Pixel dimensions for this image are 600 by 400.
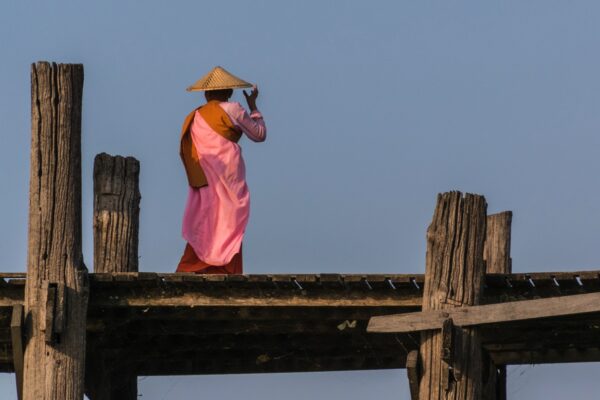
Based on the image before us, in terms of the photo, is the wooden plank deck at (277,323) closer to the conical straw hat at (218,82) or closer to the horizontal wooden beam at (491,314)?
the horizontal wooden beam at (491,314)

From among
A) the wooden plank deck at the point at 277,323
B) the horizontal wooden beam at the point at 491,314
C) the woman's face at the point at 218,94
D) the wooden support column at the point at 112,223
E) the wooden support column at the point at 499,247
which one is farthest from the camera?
the wooden support column at the point at 499,247

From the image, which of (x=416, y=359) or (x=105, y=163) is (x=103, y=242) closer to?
(x=105, y=163)

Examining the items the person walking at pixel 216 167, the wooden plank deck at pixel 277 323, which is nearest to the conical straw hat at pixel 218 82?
the person walking at pixel 216 167

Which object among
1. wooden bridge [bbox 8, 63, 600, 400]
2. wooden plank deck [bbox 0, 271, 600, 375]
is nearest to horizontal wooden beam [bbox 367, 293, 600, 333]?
wooden bridge [bbox 8, 63, 600, 400]

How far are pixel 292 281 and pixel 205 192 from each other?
1.81 metres

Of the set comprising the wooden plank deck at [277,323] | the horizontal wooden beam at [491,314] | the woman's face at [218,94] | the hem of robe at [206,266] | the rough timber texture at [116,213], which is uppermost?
the woman's face at [218,94]

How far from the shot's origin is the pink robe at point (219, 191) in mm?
15438

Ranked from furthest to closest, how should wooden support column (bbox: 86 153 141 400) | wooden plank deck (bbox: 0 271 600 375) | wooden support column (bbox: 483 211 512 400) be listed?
wooden support column (bbox: 483 211 512 400) < wooden support column (bbox: 86 153 141 400) < wooden plank deck (bbox: 0 271 600 375)

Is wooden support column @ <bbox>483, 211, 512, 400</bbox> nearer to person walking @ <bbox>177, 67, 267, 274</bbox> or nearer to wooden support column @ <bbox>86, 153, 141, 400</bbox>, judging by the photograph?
person walking @ <bbox>177, 67, 267, 274</bbox>

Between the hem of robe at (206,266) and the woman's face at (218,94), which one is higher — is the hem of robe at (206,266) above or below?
below

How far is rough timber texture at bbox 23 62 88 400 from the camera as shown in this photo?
13.9 m

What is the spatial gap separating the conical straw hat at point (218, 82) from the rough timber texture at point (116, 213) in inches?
33.2

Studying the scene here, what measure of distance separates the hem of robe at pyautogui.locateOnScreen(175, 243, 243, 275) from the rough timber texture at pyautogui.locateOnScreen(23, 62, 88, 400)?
4.50 ft

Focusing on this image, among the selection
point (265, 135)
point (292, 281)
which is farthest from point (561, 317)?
point (265, 135)
